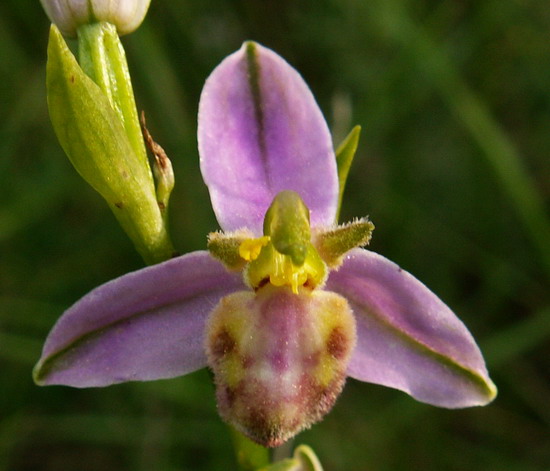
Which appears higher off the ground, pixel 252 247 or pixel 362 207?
pixel 252 247

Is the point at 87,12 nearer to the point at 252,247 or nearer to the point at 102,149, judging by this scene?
the point at 102,149

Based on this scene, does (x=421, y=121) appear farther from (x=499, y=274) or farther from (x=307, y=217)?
(x=307, y=217)

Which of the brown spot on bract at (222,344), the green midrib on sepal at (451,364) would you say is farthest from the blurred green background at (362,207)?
the brown spot on bract at (222,344)

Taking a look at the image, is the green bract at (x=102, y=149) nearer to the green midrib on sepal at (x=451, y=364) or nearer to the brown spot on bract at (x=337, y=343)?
the brown spot on bract at (x=337, y=343)

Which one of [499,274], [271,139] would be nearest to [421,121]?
[499,274]

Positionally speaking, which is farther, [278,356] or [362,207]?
[362,207]

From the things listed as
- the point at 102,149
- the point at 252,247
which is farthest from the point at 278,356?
the point at 102,149

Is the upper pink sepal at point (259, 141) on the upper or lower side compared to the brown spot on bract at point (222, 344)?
upper
